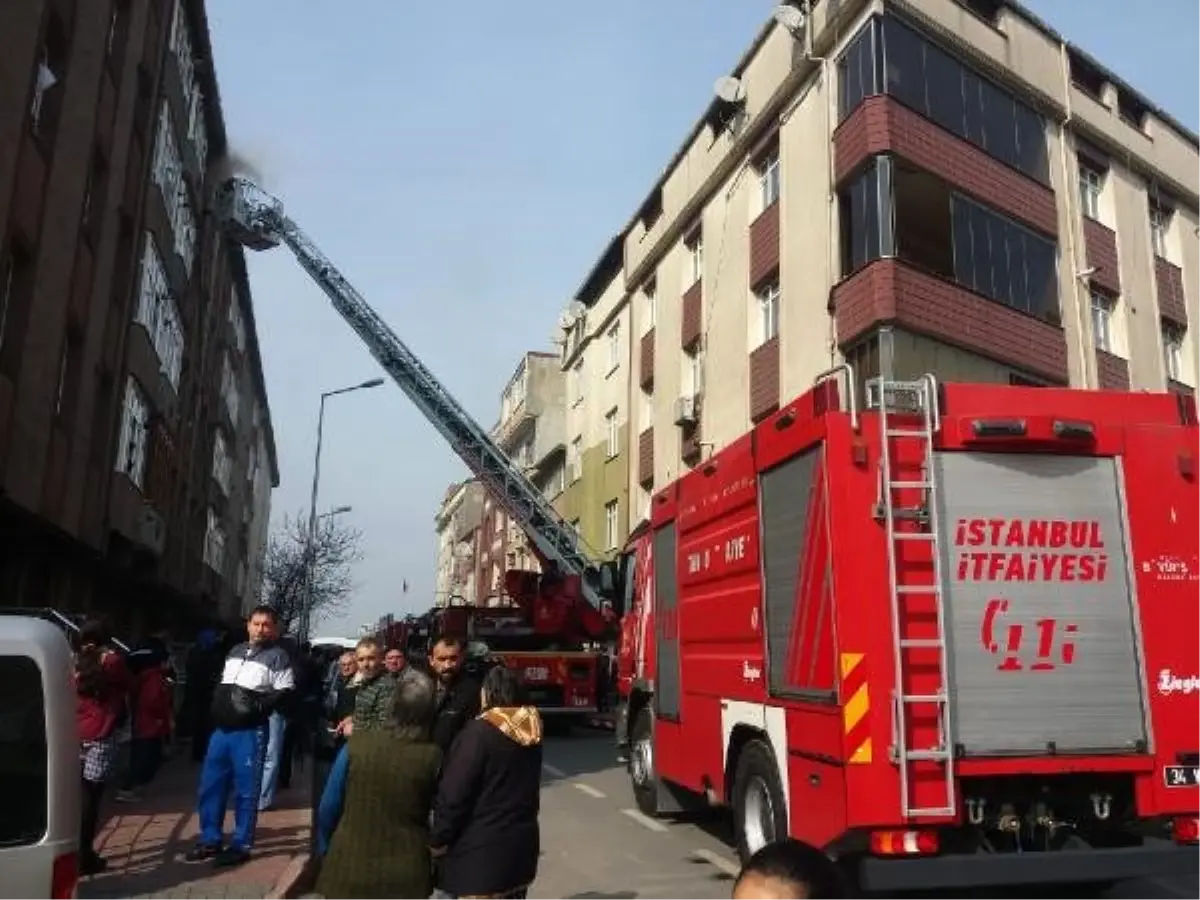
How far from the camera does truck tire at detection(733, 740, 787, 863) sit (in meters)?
6.37

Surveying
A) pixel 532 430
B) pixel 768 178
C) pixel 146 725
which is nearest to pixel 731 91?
pixel 768 178

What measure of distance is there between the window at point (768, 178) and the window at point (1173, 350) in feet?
32.0

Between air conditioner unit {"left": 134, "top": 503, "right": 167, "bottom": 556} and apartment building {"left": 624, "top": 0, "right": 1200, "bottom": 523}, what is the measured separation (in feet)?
39.7

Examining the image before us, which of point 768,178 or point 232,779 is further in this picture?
point 768,178

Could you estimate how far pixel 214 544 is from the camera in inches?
1612

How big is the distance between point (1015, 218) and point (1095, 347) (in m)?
3.41

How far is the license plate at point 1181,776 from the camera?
5.61 m

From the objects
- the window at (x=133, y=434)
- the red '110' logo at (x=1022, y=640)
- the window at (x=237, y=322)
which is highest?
the window at (x=237, y=322)

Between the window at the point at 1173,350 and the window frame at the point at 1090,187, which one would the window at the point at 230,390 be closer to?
the window frame at the point at 1090,187

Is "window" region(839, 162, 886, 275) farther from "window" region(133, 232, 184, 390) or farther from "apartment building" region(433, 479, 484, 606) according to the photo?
"apartment building" region(433, 479, 484, 606)

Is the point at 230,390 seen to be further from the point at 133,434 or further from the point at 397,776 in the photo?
the point at 397,776

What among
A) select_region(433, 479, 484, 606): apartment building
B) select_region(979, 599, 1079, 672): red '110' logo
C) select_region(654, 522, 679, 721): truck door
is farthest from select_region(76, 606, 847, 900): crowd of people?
select_region(433, 479, 484, 606): apartment building

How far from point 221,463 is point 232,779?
36634mm

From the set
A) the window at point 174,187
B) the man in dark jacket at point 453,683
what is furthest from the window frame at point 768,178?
the man in dark jacket at point 453,683
